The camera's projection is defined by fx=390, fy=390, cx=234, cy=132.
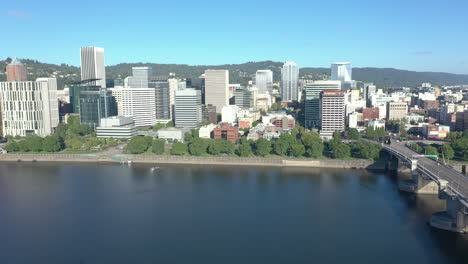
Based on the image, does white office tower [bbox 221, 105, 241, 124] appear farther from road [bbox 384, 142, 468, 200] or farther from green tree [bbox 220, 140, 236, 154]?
road [bbox 384, 142, 468, 200]

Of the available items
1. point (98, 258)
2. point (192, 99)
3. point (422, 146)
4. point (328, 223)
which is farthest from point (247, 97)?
point (98, 258)

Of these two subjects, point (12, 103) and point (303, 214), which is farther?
point (12, 103)

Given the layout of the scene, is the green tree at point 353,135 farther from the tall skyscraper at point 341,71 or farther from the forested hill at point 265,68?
the forested hill at point 265,68

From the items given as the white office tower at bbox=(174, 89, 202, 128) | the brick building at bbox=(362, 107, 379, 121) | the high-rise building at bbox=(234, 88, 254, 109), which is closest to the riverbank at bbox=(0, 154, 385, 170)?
the white office tower at bbox=(174, 89, 202, 128)

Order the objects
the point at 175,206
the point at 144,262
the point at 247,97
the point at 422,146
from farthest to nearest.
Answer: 1. the point at 247,97
2. the point at 422,146
3. the point at 175,206
4. the point at 144,262

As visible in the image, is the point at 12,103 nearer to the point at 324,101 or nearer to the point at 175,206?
the point at 175,206

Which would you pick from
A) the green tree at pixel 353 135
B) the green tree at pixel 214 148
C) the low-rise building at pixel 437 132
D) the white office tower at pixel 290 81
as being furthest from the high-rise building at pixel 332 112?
the white office tower at pixel 290 81
